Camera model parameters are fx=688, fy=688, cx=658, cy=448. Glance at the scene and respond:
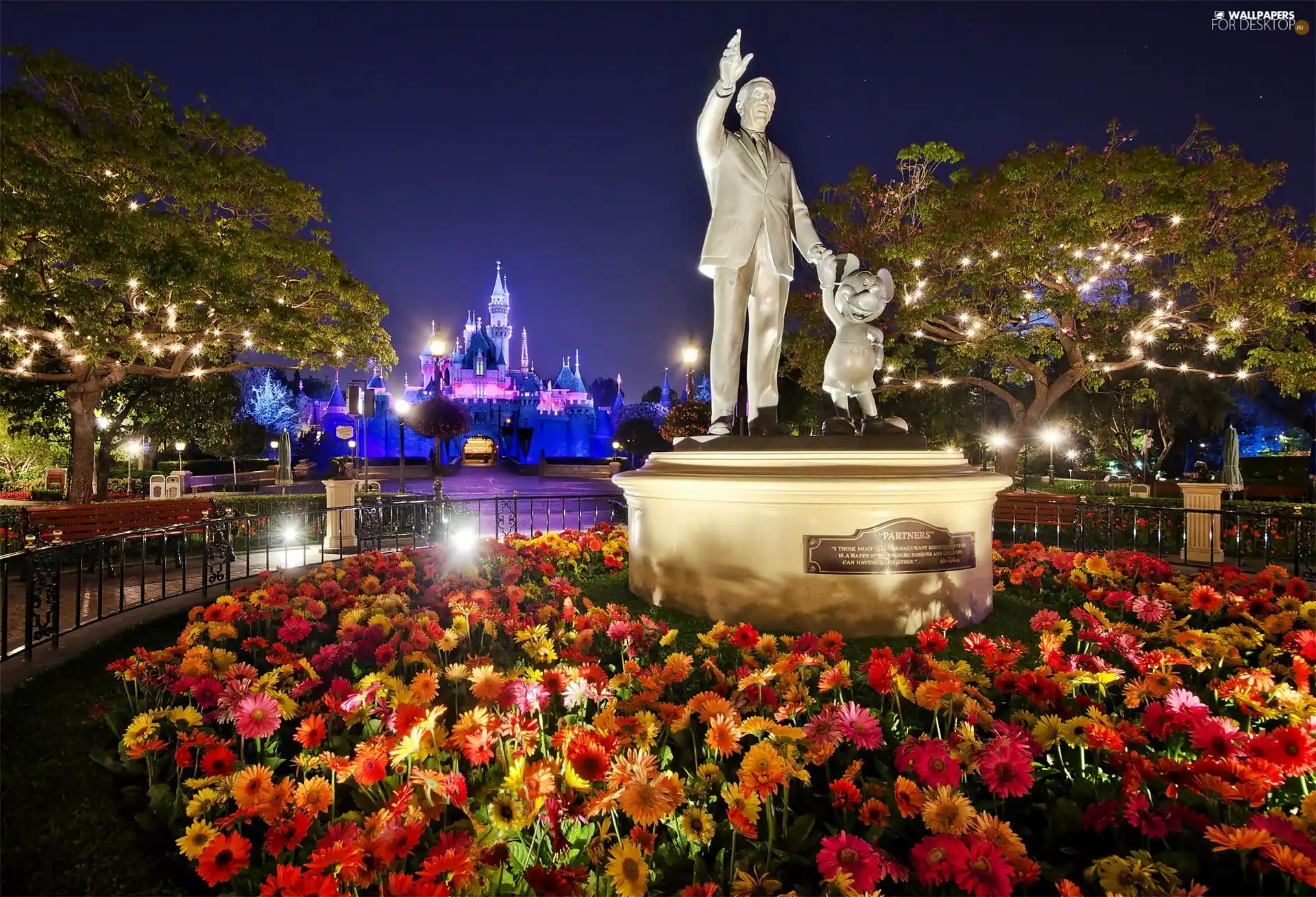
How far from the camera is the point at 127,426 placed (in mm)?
24797

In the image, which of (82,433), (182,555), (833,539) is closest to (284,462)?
(82,433)

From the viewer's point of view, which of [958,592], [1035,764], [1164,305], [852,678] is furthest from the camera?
[1164,305]

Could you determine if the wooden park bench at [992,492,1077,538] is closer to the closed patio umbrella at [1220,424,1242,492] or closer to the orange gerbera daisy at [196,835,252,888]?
the closed patio umbrella at [1220,424,1242,492]

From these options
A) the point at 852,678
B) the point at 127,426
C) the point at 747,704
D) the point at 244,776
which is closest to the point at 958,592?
the point at 852,678

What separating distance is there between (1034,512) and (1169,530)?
253cm

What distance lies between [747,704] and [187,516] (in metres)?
14.0

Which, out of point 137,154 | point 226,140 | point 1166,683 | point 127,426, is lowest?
point 1166,683

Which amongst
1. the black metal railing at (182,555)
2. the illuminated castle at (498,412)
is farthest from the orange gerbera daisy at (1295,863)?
the illuminated castle at (498,412)

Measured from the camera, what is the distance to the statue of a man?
6012mm

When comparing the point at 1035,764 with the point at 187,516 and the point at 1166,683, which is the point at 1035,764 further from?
the point at 187,516

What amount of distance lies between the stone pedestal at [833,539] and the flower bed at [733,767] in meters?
0.89

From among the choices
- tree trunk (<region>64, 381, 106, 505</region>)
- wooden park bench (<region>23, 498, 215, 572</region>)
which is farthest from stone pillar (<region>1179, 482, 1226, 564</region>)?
tree trunk (<region>64, 381, 106, 505</region>)

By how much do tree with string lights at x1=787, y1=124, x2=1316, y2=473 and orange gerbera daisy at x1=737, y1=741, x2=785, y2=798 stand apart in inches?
644

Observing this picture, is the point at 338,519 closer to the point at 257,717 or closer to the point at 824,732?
the point at 257,717
